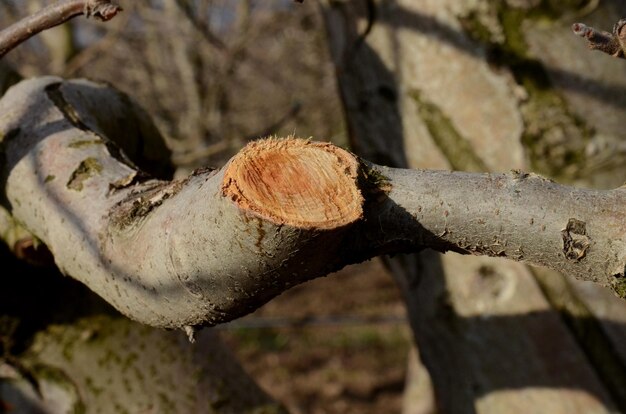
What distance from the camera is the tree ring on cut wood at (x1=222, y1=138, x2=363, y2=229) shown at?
909 millimetres

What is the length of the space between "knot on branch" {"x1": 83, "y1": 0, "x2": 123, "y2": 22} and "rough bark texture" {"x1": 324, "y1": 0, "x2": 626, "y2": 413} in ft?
3.38

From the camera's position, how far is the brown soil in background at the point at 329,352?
5680 mm

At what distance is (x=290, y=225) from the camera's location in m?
0.89

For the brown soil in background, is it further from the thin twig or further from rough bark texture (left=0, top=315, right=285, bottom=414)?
the thin twig

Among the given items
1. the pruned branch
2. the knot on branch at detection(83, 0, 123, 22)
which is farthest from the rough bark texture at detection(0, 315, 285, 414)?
the pruned branch

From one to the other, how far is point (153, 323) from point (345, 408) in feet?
14.9

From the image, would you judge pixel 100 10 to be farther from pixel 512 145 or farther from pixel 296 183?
pixel 512 145

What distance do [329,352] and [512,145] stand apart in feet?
16.5

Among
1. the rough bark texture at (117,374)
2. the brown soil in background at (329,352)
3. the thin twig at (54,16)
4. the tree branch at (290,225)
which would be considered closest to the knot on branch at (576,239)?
the tree branch at (290,225)

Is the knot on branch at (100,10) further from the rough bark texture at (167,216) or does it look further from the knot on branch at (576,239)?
the knot on branch at (576,239)

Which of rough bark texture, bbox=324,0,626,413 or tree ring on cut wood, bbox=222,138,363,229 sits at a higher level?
tree ring on cut wood, bbox=222,138,363,229

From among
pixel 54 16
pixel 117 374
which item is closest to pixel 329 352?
pixel 117 374

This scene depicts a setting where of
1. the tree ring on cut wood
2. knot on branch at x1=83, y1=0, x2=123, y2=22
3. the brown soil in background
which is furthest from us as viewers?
the brown soil in background

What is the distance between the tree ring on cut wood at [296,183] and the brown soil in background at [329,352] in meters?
4.22
